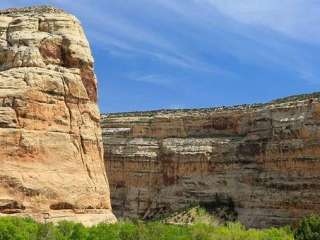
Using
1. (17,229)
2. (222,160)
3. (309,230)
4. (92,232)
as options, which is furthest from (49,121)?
(222,160)

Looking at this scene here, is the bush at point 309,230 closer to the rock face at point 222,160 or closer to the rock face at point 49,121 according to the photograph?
the rock face at point 222,160

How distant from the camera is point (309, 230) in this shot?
2260 inches

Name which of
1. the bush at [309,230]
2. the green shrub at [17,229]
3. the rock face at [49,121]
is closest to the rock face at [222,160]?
the bush at [309,230]

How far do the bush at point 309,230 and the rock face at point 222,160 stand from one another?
12.1 meters

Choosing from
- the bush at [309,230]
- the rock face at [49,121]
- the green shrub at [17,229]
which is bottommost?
the bush at [309,230]

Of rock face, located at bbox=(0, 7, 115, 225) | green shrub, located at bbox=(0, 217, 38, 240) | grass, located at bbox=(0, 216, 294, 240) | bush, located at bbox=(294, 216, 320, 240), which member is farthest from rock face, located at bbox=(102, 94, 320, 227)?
green shrub, located at bbox=(0, 217, 38, 240)

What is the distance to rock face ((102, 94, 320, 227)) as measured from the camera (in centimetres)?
7394

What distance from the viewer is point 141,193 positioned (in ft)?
301

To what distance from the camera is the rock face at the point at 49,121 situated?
106 ft

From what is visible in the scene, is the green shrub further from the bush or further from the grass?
the bush

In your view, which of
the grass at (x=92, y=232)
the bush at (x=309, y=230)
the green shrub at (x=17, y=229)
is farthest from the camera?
the bush at (x=309, y=230)

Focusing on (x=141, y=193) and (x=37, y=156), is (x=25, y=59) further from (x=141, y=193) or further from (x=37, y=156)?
(x=141, y=193)

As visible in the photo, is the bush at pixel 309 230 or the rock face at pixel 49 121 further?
the bush at pixel 309 230

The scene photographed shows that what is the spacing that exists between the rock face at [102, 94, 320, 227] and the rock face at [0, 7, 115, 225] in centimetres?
4053
